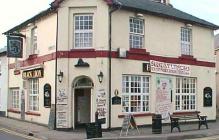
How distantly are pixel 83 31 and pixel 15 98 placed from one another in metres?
10.7

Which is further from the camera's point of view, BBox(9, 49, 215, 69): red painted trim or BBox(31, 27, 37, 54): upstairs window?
BBox(31, 27, 37, 54): upstairs window

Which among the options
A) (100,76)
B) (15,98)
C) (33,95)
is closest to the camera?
(100,76)

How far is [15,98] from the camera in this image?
109 ft

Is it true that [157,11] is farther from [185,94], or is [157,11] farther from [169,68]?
[185,94]

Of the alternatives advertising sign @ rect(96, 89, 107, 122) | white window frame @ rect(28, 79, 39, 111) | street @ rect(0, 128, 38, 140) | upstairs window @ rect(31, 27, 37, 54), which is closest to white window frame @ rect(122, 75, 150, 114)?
advertising sign @ rect(96, 89, 107, 122)

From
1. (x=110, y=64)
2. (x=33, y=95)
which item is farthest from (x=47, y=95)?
(x=110, y=64)

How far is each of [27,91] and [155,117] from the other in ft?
34.1

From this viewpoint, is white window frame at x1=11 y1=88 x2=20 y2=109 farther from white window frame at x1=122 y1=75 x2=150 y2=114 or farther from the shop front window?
the shop front window

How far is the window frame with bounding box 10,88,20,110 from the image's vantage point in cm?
3258

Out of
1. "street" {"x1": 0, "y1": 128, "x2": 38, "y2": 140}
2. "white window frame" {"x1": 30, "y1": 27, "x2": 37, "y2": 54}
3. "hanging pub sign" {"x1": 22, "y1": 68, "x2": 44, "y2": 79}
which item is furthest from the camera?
"white window frame" {"x1": 30, "y1": 27, "x2": 37, "y2": 54}

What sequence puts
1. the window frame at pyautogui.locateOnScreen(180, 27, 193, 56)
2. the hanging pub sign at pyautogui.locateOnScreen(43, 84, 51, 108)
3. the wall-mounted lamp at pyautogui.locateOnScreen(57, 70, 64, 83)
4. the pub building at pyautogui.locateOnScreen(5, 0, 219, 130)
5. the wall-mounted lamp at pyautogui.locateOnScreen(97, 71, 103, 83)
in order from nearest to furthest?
the wall-mounted lamp at pyautogui.locateOnScreen(97, 71, 103, 83) < the pub building at pyautogui.locateOnScreen(5, 0, 219, 130) < the wall-mounted lamp at pyautogui.locateOnScreen(57, 70, 64, 83) < the hanging pub sign at pyautogui.locateOnScreen(43, 84, 51, 108) < the window frame at pyautogui.locateOnScreen(180, 27, 193, 56)

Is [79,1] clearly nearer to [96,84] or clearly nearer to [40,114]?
[96,84]

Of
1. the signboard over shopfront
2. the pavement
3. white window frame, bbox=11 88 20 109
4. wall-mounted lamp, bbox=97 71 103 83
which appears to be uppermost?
the signboard over shopfront

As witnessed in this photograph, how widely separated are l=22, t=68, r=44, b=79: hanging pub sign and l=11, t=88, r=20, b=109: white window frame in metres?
3.18
